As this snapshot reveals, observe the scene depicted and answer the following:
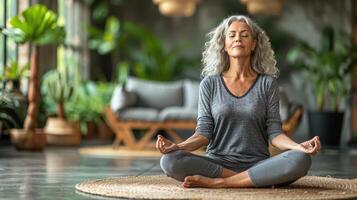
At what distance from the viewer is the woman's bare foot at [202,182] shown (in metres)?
3.65

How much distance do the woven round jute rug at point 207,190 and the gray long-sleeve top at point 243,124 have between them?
0.20 meters

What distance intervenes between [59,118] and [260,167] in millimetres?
5701

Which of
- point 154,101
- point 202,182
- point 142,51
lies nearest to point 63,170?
point 202,182

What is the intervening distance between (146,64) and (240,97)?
746cm

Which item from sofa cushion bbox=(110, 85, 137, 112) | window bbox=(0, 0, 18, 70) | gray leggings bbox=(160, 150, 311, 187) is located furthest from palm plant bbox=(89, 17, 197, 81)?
gray leggings bbox=(160, 150, 311, 187)

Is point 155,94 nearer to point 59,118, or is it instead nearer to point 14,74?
point 59,118

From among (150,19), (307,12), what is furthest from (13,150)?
(307,12)

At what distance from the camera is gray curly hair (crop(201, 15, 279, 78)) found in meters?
3.87

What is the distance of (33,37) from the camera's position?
7699 mm

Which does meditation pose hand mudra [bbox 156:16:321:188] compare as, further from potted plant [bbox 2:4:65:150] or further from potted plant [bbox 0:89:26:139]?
potted plant [bbox 2:4:65:150]

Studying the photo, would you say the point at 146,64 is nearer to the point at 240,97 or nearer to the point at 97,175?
the point at 97,175

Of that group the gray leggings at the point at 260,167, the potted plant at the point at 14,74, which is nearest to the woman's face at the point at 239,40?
the gray leggings at the point at 260,167

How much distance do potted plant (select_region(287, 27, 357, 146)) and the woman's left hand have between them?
6.22 m

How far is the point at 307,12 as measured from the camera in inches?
444
